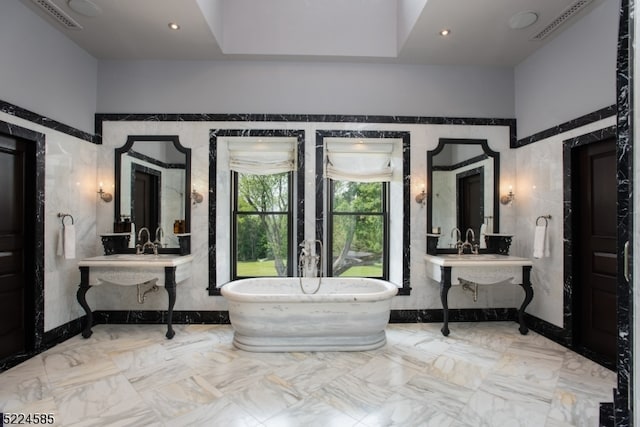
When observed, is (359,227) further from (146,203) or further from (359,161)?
(146,203)

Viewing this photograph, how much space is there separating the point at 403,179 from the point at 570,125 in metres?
1.70

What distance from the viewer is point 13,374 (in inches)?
106

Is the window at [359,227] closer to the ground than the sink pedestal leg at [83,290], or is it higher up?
higher up

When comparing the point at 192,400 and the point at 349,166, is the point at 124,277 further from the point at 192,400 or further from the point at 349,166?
the point at 349,166

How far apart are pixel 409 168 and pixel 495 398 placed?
2.51 metres

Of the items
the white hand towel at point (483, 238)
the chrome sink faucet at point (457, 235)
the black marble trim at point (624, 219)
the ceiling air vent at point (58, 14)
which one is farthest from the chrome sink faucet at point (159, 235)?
the black marble trim at point (624, 219)

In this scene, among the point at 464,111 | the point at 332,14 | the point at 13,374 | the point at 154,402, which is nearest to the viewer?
the point at 154,402

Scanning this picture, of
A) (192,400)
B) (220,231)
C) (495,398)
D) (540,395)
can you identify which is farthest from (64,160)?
(540,395)

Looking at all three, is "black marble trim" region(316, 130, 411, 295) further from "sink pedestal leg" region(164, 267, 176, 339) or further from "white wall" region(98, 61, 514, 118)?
"sink pedestal leg" region(164, 267, 176, 339)

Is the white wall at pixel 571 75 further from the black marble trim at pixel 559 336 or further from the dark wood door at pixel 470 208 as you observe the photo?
the black marble trim at pixel 559 336

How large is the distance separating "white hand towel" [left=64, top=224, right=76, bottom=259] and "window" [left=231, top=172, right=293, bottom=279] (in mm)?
1719

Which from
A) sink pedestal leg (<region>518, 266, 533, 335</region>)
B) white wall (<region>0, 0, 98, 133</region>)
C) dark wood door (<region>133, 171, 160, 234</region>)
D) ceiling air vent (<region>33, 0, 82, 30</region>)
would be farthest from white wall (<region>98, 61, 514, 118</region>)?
sink pedestal leg (<region>518, 266, 533, 335</region>)

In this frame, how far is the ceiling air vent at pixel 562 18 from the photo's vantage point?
2912 millimetres

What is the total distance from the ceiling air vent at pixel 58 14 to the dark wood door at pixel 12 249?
47.8 inches
